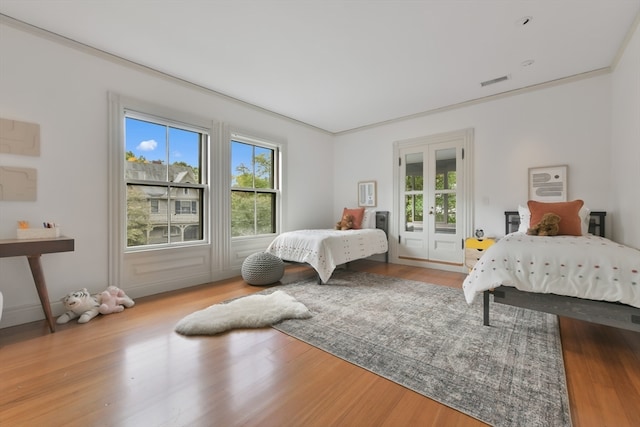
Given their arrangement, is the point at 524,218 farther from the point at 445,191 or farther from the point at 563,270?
the point at 563,270

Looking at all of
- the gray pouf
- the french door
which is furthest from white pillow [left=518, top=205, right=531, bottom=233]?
the gray pouf

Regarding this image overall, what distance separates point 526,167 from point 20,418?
5268mm

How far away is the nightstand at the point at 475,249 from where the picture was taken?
3.59 m

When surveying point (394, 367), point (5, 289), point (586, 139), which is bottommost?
point (394, 367)

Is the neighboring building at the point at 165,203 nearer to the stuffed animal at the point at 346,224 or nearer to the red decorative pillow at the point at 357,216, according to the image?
the stuffed animal at the point at 346,224

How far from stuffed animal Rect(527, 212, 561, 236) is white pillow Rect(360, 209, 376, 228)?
2.45 metres

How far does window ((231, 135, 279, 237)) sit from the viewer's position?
4156 mm

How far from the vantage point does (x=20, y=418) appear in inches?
49.8

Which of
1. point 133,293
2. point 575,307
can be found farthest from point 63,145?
point 575,307

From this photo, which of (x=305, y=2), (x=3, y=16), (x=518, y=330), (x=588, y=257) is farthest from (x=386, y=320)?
(x=3, y=16)

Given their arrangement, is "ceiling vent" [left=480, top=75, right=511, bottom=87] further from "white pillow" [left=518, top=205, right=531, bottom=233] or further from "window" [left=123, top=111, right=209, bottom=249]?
"window" [left=123, top=111, right=209, bottom=249]

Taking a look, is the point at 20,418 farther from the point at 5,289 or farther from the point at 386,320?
the point at 386,320

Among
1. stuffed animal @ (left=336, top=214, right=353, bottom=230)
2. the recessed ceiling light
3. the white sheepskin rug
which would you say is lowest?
the white sheepskin rug

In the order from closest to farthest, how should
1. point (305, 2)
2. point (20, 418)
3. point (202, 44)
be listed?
point (20, 418) → point (305, 2) → point (202, 44)
